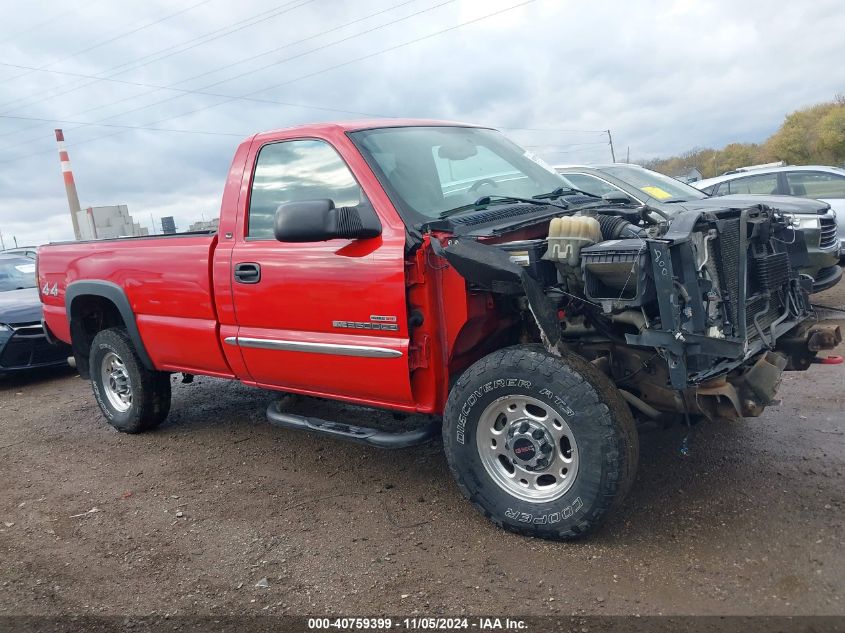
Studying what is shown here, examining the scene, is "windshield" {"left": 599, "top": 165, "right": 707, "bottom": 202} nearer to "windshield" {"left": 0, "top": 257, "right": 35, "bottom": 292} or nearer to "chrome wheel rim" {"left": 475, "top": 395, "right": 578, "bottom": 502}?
"chrome wheel rim" {"left": 475, "top": 395, "right": 578, "bottom": 502}

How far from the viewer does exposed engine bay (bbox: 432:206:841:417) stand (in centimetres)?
308

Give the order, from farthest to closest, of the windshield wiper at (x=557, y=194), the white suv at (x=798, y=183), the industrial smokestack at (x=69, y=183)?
the industrial smokestack at (x=69, y=183), the white suv at (x=798, y=183), the windshield wiper at (x=557, y=194)

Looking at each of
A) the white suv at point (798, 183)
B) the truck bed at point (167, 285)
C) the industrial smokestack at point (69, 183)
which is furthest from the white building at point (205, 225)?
the industrial smokestack at point (69, 183)

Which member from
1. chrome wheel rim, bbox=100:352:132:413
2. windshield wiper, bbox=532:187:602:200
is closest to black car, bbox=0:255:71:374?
chrome wheel rim, bbox=100:352:132:413

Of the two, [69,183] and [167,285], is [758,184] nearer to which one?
[167,285]

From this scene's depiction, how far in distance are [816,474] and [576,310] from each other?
1.64 m

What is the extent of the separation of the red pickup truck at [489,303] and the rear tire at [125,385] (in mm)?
869

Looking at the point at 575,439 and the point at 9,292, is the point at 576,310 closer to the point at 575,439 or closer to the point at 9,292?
the point at 575,439

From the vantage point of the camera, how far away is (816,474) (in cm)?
388

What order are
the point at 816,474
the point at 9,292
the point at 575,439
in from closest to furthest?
the point at 575,439 < the point at 816,474 < the point at 9,292

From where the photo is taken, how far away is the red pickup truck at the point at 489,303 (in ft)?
10.5

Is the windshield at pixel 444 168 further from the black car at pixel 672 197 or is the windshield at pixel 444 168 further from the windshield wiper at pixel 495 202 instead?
the black car at pixel 672 197

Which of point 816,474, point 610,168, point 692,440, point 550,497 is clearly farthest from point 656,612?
point 610,168

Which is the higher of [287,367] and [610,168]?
[610,168]
